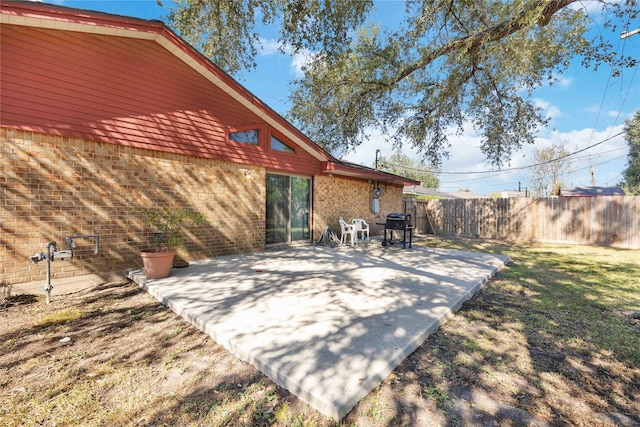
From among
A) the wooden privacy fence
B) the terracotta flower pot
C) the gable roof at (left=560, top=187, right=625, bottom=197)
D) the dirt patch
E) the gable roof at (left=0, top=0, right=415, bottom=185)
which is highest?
the gable roof at (left=0, top=0, right=415, bottom=185)

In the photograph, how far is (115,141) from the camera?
4.95m

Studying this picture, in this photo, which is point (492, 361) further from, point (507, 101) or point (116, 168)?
point (507, 101)

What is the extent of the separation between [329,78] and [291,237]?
5251mm

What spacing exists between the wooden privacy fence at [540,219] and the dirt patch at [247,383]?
10632mm

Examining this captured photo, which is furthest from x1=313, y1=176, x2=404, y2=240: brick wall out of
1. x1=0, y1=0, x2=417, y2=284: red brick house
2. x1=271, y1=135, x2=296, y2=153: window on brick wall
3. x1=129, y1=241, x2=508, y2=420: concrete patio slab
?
x1=129, y1=241, x2=508, y2=420: concrete patio slab

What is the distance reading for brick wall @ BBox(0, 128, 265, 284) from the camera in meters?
4.08

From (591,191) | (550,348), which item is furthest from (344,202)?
(591,191)

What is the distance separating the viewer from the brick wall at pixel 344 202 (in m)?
9.13

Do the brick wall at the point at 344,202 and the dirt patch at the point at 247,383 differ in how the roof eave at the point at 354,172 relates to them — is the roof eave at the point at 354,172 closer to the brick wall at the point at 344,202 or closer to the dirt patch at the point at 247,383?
the brick wall at the point at 344,202

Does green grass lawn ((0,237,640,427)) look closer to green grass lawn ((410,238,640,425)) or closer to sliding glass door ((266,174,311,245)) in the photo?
green grass lawn ((410,238,640,425))

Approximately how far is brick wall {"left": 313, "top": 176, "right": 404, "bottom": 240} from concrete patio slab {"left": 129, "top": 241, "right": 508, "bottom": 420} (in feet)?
9.79

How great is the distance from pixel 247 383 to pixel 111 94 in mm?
5394

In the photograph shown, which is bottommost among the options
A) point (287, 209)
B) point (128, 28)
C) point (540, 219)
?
point (540, 219)

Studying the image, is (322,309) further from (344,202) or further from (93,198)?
(344,202)
